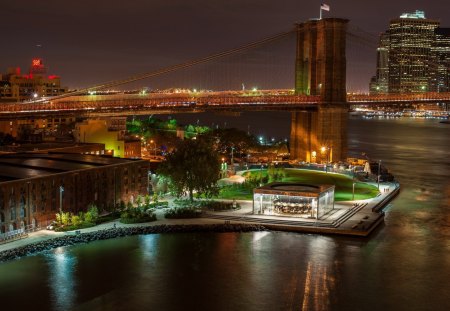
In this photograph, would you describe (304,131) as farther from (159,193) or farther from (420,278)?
(420,278)

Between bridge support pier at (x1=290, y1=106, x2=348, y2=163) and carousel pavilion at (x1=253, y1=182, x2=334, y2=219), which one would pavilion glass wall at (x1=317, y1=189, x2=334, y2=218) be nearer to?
carousel pavilion at (x1=253, y1=182, x2=334, y2=219)

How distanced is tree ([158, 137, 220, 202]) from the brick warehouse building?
3.70 ft

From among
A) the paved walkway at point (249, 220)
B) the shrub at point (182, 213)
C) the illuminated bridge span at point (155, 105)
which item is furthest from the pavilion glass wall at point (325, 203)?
the illuminated bridge span at point (155, 105)

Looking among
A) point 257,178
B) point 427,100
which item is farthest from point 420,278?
point 427,100

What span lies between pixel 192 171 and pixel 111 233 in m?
6.36

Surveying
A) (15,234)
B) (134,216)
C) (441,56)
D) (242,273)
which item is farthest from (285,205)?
(441,56)

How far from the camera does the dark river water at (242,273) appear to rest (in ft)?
54.5

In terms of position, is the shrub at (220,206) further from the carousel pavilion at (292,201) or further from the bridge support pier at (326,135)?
the bridge support pier at (326,135)

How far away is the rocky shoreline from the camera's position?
64.8ft

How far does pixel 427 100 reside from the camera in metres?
51.9

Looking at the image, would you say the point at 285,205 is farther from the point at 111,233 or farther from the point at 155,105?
the point at 155,105

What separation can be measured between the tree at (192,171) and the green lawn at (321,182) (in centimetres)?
135

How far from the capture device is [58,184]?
2319 centimetres

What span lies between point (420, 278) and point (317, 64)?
2620cm
